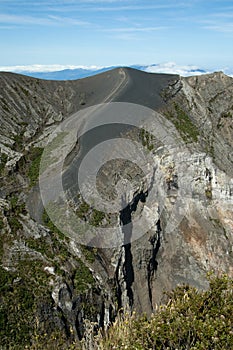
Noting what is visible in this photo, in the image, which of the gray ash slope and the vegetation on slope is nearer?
the vegetation on slope

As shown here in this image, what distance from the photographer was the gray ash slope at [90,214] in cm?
2631

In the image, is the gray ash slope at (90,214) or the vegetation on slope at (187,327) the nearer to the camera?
the vegetation on slope at (187,327)

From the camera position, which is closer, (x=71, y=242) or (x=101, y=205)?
(x=71, y=242)

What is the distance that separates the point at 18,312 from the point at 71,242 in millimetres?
9425

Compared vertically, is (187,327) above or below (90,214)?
above

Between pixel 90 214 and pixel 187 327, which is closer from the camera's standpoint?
pixel 187 327

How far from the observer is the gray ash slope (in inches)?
1036

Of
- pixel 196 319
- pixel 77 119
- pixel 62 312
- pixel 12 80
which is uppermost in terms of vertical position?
pixel 12 80

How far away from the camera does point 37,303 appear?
82.8ft

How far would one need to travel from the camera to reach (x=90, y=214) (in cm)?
3656

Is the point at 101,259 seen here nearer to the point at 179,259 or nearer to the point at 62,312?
the point at 62,312

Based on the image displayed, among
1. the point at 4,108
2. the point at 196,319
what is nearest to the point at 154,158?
the point at 4,108

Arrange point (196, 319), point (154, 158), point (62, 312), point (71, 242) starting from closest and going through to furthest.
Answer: point (196, 319)
point (62, 312)
point (71, 242)
point (154, 158)

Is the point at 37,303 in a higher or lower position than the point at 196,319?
lower
